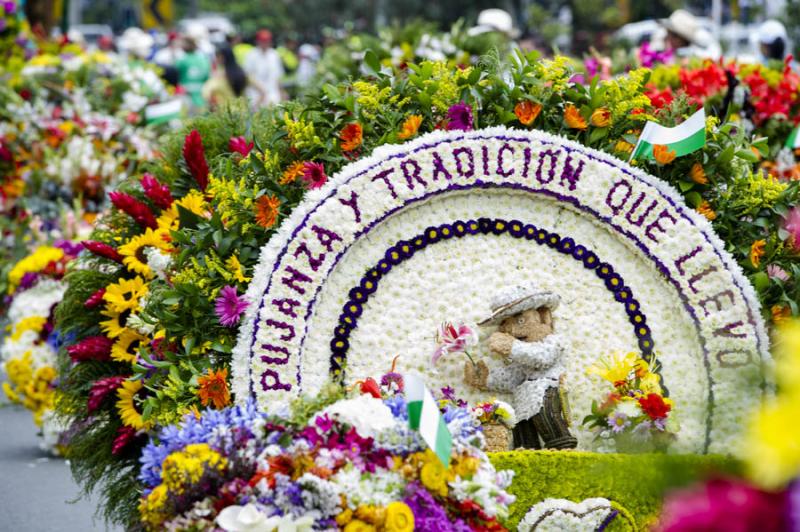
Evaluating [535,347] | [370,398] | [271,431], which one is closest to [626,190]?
[535,347]

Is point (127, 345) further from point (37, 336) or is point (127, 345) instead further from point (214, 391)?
point (37, 336)

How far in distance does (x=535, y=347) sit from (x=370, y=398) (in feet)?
2.87

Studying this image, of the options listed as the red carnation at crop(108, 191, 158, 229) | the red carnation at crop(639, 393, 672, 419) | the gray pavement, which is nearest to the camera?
the red carnation at crop(639, 393, 672, 419)

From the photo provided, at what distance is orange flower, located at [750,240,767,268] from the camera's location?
5.28 meters

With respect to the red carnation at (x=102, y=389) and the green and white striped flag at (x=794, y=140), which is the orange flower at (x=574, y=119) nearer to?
the red carnation at (x=102, y=389)

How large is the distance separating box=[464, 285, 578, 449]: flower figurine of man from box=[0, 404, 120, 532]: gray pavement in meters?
1.83

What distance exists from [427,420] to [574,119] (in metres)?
1.90

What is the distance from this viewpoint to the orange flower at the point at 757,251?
5277 millimetres

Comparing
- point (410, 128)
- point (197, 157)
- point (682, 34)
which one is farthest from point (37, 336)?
point (682, 34)

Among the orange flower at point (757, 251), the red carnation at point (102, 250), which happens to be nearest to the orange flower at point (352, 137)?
the red carnation at point (102, 250)

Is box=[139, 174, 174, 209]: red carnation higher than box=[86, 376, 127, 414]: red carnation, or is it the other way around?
box=[139, 174, 174, 209]: red carnation

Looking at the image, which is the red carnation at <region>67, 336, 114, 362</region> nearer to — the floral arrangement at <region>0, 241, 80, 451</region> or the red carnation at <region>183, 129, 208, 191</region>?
the red carnation at <region>183, 129, 208, 191</region>

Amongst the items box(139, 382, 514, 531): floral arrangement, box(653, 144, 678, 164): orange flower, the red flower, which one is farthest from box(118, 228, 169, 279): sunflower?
box(653, 144, 678, 164): orange flower

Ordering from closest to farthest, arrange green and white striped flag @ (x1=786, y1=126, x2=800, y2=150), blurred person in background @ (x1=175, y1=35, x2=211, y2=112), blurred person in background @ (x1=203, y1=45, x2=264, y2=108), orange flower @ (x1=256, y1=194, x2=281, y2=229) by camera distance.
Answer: orange flower @ (x1=256, y1=194, x2=281, y2=229) → green and white striped flag @ (x1=786, y1=126, x2=800, y2=150) → blurred person in background @ (x1=203, y1=45, x2=264, y2=108) → blurred person in background @ (x1=175, y1=35, x2=211, y2=112)
